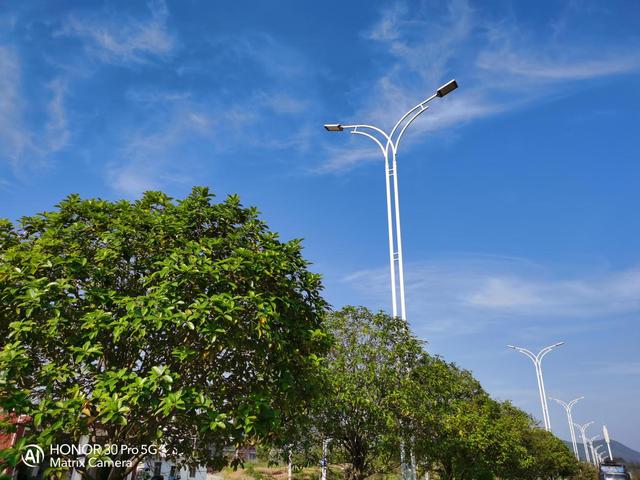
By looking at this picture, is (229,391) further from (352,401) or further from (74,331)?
(352,401)

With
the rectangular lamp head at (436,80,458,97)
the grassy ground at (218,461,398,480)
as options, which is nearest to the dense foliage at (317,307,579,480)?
the grassy ground at (218,461,398,480)

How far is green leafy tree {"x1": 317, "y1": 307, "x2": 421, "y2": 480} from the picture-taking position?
42.0 ft

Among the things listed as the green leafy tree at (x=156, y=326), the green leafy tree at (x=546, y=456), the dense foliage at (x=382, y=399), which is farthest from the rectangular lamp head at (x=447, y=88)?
the green leafy tree at (x=546, y=456)

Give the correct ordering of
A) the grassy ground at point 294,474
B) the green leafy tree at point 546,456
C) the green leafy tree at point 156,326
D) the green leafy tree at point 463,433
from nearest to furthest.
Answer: the green leafy tree at point 156,326 < the green leafy tree at point 463,433 < the grassy ground at point 294,474 < the green leafy tree at point 546,456

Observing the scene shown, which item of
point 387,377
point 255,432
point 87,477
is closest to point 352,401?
point 387,377

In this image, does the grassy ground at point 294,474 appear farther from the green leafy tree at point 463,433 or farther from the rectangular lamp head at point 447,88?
the rectangular lamp head at point 447,88

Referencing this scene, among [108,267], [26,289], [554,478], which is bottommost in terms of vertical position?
[554,478]

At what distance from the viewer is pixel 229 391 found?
7582 millimetres

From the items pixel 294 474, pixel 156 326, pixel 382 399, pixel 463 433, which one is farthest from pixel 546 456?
pixel 156 326

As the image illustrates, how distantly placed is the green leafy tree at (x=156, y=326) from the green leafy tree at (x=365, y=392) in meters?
4.73

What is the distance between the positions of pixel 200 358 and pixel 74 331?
183cm

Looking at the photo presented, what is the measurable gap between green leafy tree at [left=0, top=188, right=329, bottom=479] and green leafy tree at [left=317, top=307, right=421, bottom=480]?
4734 mm

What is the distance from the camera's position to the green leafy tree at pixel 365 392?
1280cm

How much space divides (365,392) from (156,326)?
26.4 ft
